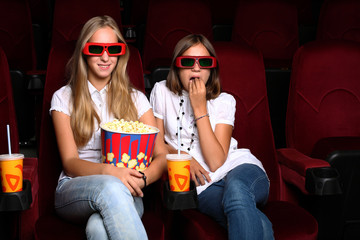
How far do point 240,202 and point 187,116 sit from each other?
1.31ft

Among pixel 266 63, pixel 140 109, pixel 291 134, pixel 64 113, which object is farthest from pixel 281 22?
pixel 64 113

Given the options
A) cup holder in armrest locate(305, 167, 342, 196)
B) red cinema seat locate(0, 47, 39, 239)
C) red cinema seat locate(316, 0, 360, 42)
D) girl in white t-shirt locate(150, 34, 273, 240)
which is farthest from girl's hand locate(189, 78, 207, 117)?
red cinema seat locate(316, 0, 360, 42)

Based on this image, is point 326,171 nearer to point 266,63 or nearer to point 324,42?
point 324,42

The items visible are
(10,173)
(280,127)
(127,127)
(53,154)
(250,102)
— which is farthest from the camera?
(280,127)

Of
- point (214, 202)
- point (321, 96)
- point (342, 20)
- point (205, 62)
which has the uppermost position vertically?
point (342, 20)

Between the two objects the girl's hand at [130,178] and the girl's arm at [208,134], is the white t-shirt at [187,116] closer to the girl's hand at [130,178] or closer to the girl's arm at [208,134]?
the girl's arm at [208,134]

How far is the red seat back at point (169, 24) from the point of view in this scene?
2.18 meters

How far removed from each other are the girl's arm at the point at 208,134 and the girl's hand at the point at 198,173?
0.04 m

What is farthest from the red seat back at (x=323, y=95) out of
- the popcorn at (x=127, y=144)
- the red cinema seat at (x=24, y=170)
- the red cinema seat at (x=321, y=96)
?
the red cinema seat at (x=24, y=170)

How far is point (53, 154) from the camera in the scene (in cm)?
133

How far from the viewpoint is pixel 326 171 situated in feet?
3.87

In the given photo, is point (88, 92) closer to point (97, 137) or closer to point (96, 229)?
point (97, 137)

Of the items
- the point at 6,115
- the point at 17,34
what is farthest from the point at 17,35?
the point at 6,115

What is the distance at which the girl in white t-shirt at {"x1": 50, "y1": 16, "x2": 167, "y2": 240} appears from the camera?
3.34 feet
